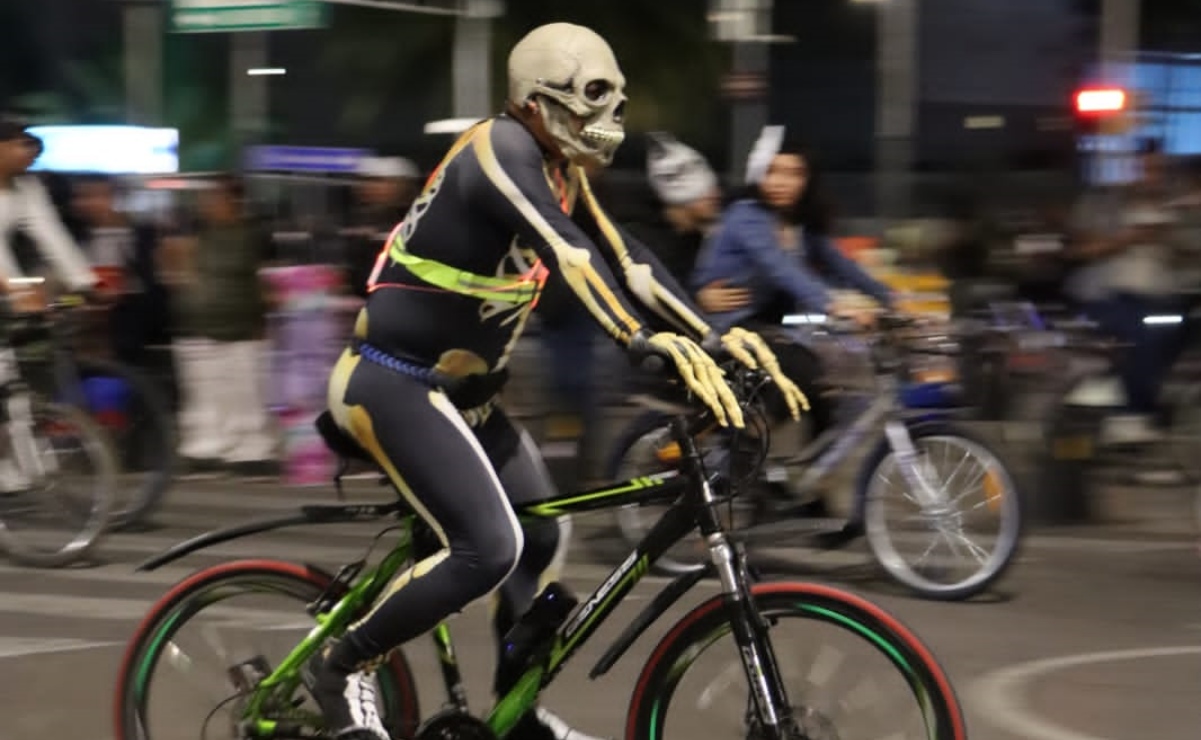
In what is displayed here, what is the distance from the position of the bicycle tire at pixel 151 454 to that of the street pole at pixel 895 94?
10.9 meters

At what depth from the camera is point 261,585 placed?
4688 millimetres

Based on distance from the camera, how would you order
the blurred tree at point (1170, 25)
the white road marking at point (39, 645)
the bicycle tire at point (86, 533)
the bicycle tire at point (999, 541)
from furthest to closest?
1. the blurred tree at point (1170, 25)
2. the bicycle tire at point (86, 533)
3. the bicycle tire at point (999, 541)
4. the white road marking at point (39, 645)

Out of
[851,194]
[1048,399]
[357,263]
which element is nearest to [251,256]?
[357,263]

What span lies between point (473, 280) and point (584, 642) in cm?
83

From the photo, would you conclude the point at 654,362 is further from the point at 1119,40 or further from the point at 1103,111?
the point at 1119,40

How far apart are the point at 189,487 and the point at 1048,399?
4.62 meters

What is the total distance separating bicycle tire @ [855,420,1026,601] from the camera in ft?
25.8

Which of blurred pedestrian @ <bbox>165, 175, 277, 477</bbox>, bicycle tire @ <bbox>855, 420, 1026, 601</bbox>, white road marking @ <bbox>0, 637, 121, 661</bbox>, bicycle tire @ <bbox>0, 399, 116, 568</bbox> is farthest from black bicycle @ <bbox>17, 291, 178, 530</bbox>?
bicycle tire @ <bbox>855, 420, 1026, 601</bbox>

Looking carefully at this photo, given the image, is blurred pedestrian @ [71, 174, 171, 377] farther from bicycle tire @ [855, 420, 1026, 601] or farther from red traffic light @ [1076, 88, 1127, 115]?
red traffic light @ [1076, 88, 1127, 115]

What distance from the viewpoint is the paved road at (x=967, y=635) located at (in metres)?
5.95

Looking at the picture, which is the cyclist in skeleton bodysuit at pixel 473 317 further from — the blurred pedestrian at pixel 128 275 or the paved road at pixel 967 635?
the blurred pedestrian at pixel 128 275

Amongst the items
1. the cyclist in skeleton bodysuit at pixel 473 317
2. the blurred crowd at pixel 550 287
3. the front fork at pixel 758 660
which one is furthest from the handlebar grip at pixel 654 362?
the blurred crowd at pixel 550 287

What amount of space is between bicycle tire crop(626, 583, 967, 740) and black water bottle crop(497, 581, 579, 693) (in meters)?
0.28

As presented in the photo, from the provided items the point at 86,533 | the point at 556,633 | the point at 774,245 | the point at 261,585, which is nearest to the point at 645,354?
the point at 556,633
